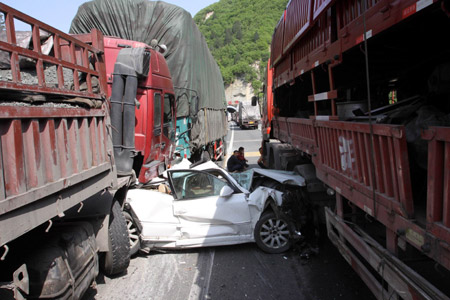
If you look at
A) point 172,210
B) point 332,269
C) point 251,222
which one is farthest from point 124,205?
point 332,269

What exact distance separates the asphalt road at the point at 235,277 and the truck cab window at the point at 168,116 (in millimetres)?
2416

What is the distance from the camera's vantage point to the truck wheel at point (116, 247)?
13.1 feet

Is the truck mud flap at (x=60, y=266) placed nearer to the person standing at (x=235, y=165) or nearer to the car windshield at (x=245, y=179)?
the car windshield at (x=245, y=179)

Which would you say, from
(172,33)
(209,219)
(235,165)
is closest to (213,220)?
(209,219)

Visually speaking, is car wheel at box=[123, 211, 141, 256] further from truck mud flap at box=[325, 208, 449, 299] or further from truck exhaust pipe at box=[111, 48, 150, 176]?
truck mud flap at box=[325, 208, 449, 299]

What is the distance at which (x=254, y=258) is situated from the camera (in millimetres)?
4738

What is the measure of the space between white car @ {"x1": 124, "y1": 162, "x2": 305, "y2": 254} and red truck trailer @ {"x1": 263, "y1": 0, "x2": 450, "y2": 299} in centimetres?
72

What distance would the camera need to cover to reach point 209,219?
4887 millimetres

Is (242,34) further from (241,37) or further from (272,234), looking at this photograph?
(272,234)

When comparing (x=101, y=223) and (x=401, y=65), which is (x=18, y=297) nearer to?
(x=101, y=223)

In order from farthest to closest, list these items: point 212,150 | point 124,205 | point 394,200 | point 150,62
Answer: point 212,150
point 150,62
point 124,205
point 394,200

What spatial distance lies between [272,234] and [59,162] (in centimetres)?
325

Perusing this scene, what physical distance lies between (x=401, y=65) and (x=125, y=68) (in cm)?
413

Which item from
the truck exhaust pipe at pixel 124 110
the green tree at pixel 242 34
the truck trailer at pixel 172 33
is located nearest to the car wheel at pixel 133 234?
the truck exhaust pipe at pixel 124 110
